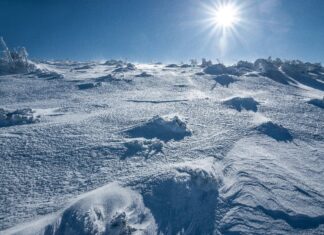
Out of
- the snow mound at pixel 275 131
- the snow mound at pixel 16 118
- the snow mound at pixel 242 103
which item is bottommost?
the snow mound at pixel 275 131

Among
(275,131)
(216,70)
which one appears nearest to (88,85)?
(216,70)

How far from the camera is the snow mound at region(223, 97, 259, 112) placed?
13.8 meters

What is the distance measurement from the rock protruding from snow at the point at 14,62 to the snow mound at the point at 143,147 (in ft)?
69.7

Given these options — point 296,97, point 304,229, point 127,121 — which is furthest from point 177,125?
point 296,97

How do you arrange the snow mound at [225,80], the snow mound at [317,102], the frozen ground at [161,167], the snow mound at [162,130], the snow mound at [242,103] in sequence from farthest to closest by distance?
the snow mound at [225,80] < the snow mound at [317,102] < the snow mound at [242,103] < the snow mound at [162,130] < the frozen ground at [161,167]

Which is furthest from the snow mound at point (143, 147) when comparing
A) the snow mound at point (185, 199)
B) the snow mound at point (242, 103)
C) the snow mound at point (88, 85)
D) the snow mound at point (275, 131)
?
the snow mound at point (88, 85)

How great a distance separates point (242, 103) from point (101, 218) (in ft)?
35.0

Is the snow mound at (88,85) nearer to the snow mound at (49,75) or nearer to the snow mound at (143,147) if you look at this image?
the snow mound at (49,75)

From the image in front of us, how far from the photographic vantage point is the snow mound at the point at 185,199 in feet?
19.1

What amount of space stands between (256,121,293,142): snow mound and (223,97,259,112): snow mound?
2.45 m

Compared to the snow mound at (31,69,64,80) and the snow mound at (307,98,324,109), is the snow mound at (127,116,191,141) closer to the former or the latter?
the snow mound at (307,98,324,109)

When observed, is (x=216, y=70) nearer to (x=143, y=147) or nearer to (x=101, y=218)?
(x=143, y=147)

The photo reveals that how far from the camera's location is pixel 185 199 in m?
6.45

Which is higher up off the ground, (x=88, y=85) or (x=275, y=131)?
(x=88, y=85)
